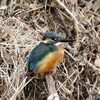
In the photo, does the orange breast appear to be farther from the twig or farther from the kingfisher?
the twig

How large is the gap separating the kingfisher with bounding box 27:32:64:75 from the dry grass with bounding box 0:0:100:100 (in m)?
0.29

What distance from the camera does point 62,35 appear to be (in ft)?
13.2

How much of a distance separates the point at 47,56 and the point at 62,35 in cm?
85

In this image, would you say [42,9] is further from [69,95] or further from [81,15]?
[69,95]

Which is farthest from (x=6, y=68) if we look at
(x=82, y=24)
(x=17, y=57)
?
(x=82, y=24)

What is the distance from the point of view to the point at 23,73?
3604 mm

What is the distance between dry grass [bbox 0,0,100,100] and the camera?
3.58m

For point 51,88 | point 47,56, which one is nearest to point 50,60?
point 47,56

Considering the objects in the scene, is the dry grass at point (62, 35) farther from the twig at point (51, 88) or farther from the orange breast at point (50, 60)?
the orange breast at point (50, 60)

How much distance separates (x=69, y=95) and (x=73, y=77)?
0.52 feet

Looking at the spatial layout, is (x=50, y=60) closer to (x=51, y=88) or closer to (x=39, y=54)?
(x=39, y=54)

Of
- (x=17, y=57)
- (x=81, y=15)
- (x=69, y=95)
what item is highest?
(x=81, y=15)

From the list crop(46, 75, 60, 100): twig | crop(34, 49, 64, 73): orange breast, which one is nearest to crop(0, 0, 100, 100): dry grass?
crop(46, 75, 60, 100): twig

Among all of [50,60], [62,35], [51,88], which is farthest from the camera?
[62,35]
